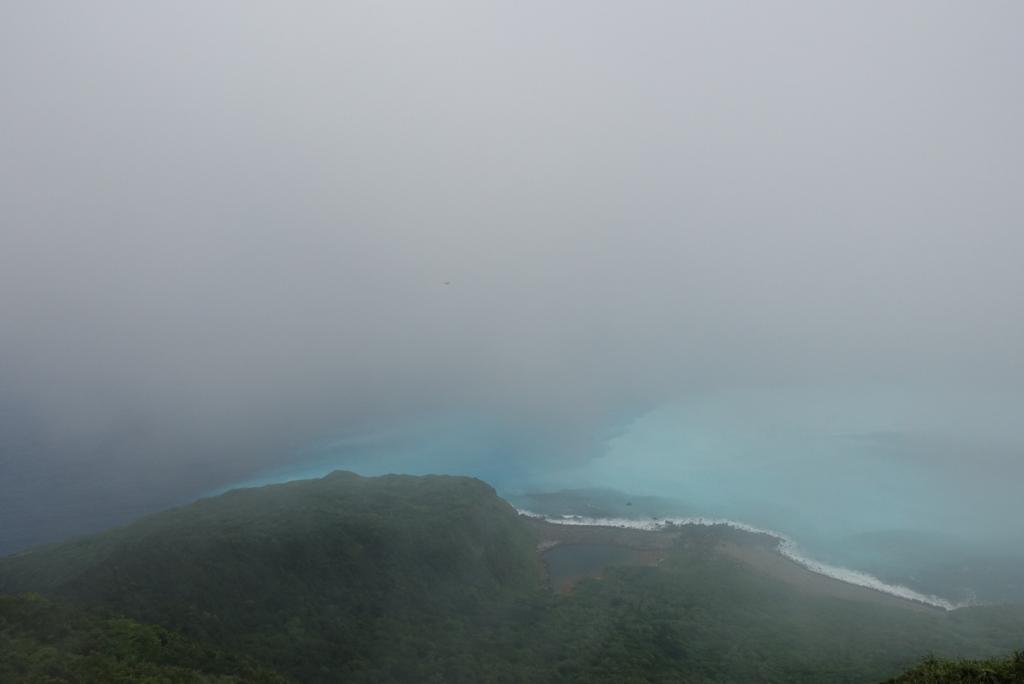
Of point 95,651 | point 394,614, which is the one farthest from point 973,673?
point 95,651

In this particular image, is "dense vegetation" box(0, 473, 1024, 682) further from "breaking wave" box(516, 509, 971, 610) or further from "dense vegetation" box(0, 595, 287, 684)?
"breaking wave" box(516, 509, 971, 610)

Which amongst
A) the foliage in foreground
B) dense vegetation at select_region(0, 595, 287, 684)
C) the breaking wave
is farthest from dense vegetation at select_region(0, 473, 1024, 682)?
the foliage in foreground

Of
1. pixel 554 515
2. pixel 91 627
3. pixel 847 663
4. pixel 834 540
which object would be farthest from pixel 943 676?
pixel 554 515

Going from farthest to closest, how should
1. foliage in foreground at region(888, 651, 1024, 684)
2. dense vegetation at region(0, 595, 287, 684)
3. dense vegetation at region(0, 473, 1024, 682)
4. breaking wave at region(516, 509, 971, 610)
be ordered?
breaking wave at region(516, 509, 971, 610) < dense vegetation at region(0, 473, 1024, 682) < dense vegetation at region(0, 595, 287, 684) < foliage in foreground at region(888, 651, 1024, 684)

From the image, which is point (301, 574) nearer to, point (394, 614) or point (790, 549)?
point (394, 614)

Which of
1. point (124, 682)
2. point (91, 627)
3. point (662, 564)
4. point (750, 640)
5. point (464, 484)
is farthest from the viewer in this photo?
point (464, 484)

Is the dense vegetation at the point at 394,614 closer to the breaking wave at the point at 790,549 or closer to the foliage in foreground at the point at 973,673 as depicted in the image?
the breaking wave at the point at 790,549

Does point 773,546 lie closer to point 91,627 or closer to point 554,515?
point 554,515
